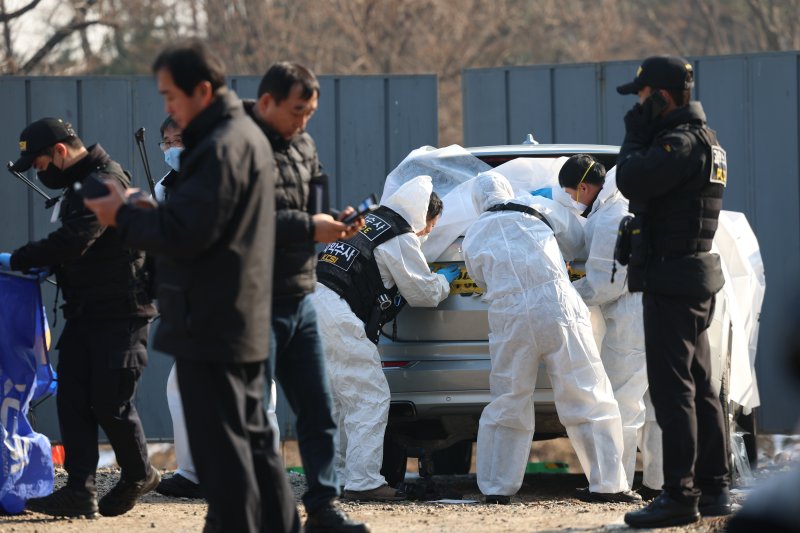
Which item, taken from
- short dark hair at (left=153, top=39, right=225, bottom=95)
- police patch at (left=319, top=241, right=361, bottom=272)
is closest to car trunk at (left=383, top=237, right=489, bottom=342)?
police patch at (left=319, top=241, right=361, bottom=272)

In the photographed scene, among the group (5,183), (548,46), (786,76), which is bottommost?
(5,183)

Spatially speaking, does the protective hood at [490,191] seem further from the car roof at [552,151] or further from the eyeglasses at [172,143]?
the eyeglasses at [172,143]

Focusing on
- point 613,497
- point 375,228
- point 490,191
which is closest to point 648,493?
point 613,497

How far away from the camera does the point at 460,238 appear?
723 cm

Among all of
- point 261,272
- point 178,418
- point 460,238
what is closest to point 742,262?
point 460,238

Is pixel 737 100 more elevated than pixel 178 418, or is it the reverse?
pixel 737 100

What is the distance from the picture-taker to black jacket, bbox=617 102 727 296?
17.2ft

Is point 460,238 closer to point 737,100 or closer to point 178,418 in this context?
point 178,418

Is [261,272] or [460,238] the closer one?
[261,272]

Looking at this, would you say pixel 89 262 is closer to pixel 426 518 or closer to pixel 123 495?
pixel 123 495

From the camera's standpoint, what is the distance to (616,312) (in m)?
6.82

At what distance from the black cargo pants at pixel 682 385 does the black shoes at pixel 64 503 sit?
254 cm

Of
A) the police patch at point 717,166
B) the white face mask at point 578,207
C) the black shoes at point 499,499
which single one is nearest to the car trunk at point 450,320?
the white face mask at point 578,207

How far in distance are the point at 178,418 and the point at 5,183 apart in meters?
3.92
